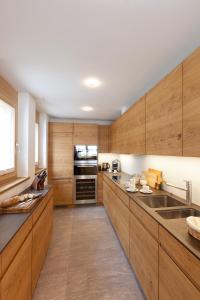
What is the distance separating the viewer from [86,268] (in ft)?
6.67

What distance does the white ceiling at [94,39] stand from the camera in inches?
41.5

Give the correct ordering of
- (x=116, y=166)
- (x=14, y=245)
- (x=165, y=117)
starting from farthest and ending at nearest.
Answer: (x=116, y=166)
(x=165, y=117)
(x=14, y=245)

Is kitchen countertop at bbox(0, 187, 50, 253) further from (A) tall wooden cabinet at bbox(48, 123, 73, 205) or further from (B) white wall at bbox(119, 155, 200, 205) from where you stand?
(A) tall wooden cabinet at bbox(48, 123, 73, 205)

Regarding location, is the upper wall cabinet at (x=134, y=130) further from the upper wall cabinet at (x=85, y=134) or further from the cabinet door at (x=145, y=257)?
the upper wall cabinet at (x=85, y=134)

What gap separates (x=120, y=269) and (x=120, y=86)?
7.85 ft

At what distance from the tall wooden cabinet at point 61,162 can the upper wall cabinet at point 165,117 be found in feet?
8.58

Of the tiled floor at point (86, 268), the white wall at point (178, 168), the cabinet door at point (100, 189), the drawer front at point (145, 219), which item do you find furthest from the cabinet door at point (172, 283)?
the cabinet door at point (100, 189)

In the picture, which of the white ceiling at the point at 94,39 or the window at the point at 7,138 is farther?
the window at the point at 7,138

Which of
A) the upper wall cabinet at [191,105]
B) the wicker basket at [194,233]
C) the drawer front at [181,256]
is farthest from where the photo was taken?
the upper wall cabinet at [191,105]

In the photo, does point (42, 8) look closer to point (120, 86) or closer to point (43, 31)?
point (43, 31)

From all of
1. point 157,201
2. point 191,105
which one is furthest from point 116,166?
point 191,105

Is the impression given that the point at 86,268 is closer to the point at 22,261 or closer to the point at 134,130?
the point at 22,261

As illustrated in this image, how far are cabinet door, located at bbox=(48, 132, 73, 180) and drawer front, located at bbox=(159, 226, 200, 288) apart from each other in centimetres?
327

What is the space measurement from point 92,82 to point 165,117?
1.10 metres
